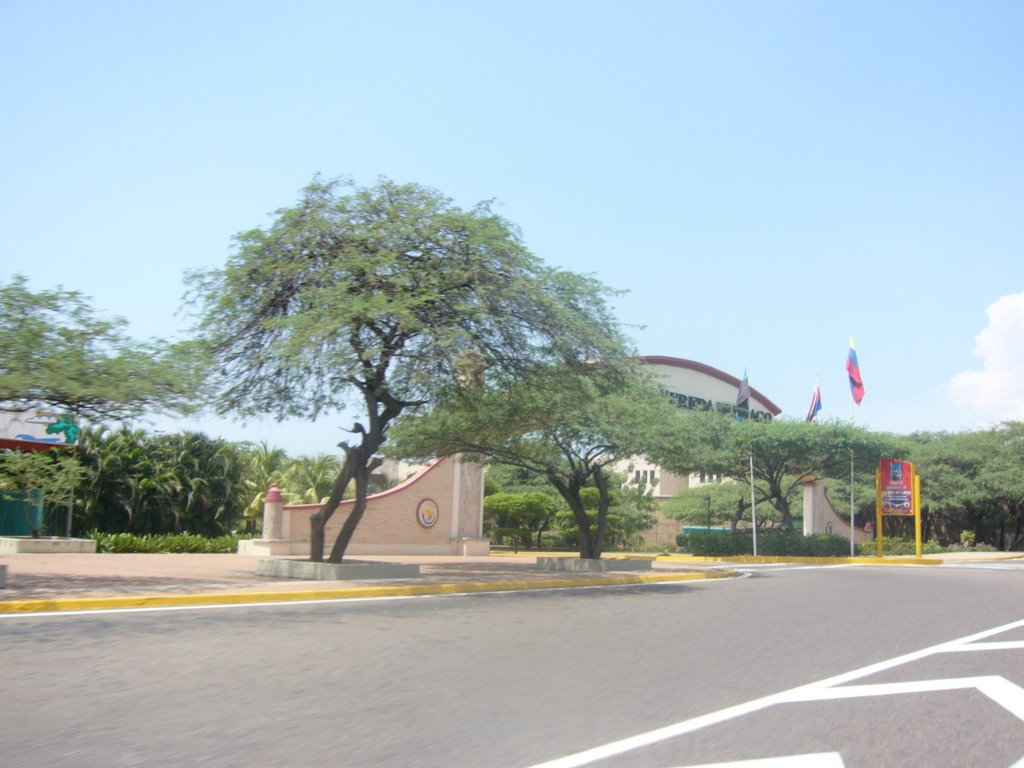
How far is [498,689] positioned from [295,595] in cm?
827

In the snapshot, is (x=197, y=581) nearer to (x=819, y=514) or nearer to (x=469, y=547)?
(x=469, y=547)

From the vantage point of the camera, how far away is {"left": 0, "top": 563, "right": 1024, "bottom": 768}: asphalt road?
5906 mm

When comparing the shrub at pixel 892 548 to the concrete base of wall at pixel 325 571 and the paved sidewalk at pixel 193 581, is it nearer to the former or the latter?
the paved sidewalk at pixel 193 581

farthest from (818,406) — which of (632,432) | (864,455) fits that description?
(632,432)

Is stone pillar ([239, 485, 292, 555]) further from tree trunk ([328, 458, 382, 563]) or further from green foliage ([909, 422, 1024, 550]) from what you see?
green foliage ([909, 422, 1024, 550])

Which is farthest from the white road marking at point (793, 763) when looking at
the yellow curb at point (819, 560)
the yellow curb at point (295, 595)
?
the yellow curb at point (819, 560)

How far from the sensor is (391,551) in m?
32.3

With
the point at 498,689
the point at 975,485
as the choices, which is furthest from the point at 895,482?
the point at 498,689

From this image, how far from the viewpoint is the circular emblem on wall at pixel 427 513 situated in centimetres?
3331

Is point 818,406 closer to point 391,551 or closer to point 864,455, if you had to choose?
point 864,455

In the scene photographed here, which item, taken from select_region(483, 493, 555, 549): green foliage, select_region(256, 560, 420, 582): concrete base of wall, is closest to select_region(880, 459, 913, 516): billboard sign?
select_region(483, 493, 555, 549): green foliage

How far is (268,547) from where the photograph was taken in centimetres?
2808

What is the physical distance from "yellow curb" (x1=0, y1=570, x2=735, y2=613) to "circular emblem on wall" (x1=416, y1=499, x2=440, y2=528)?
478 inches

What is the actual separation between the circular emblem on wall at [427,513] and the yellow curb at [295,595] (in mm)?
12140
